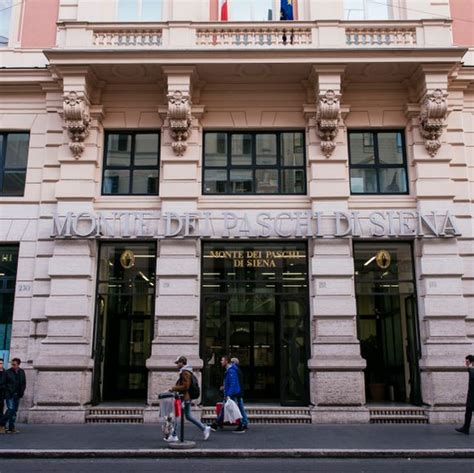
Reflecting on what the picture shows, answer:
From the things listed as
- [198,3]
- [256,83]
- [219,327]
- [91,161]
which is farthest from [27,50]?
[219,327]

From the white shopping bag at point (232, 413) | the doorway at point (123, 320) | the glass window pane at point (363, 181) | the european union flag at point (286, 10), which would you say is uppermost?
the european union flag at point (286, 10)

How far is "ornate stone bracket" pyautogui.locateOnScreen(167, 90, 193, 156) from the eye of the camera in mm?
14586

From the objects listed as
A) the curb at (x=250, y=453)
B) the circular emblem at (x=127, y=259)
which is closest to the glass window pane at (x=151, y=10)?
the circular emblem at (x=127, y=259)

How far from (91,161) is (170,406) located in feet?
25.2

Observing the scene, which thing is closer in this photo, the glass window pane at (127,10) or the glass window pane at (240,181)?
the glass window pane at (240,181)

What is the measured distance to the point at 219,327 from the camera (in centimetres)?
1471

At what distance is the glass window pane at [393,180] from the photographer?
50.1ft

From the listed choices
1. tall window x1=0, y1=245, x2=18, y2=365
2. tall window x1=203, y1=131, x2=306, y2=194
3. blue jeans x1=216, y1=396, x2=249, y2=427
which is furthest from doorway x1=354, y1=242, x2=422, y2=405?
tall window x1=0, y1=245, x2=18, y2=365

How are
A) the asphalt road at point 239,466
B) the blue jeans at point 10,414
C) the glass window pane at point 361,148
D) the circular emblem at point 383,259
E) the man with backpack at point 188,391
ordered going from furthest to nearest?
the glass window pane at point 361,148 < the circular emblem at point 383,259 < the blue jeans at point 10,414 < the man with backpack at point 188,391 < the asphalt road at point 239,466

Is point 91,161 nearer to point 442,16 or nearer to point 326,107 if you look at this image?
point 326,107

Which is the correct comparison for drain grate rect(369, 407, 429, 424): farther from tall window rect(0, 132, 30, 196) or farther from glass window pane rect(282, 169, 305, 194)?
tall window rect(0, 132, 30, 196)

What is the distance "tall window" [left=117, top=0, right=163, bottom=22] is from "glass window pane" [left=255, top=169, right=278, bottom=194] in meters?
5.96

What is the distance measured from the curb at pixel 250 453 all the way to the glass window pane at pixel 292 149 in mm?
8349

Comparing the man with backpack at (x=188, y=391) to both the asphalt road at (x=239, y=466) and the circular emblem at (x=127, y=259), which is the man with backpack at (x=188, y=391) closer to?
the asphalt road at (x=239, y=466)
